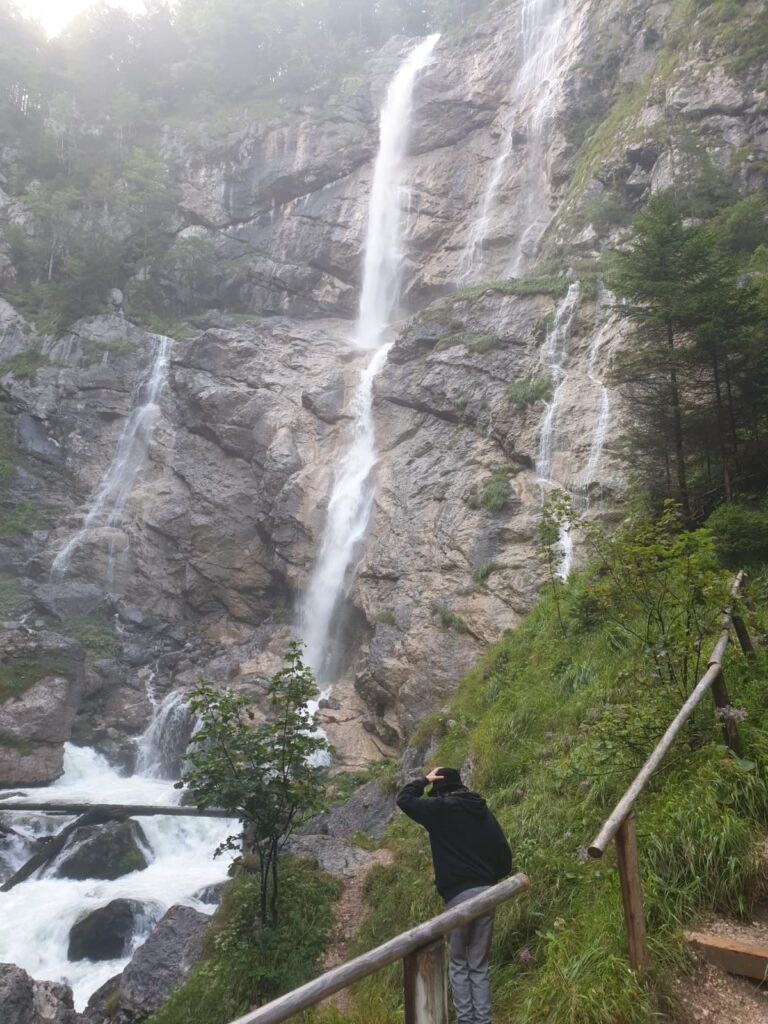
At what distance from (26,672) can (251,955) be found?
42.8 ft

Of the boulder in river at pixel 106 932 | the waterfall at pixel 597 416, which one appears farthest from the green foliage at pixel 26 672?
the waterfall at pixel 597 416

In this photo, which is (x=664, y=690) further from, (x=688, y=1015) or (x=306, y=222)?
(x=306, y=222)

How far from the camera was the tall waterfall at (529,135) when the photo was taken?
28219mm

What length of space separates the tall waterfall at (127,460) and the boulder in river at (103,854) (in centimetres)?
1236

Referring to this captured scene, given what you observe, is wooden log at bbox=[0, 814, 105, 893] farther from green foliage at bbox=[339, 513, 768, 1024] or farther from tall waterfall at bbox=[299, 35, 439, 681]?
green foliage at bbox=[339, 513, 768, 1024]

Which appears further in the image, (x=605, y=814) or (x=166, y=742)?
(x=166, y=742)

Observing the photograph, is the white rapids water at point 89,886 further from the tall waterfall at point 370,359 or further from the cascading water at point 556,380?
the cascading water at point 556,380

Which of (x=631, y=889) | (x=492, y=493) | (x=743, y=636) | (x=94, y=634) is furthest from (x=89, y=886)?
(x=492, y=493)

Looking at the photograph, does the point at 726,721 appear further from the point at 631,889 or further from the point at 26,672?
the point at 26,672

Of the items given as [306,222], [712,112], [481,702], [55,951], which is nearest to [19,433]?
[306,222]

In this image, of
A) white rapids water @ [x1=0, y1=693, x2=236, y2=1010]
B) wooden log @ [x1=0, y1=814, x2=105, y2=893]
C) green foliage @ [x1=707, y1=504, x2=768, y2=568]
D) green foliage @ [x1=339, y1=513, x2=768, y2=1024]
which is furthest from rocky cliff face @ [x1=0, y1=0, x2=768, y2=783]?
green foliage @ [x1=707, y1=504, x2=768, y2=568]

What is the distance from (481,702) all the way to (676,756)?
231 inches

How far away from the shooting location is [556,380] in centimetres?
1848

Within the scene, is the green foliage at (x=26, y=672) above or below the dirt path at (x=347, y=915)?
above
